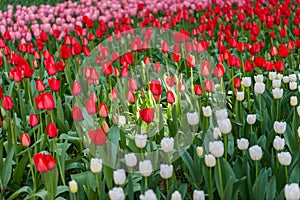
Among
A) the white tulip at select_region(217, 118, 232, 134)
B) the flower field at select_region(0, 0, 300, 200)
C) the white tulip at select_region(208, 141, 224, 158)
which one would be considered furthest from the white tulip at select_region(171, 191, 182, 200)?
the white tulip at select_region(217, 118, 232, 134)

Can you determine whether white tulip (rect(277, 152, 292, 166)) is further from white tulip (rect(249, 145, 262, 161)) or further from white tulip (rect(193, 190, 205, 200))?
white tulip (rect(193, 190, 205, 200))

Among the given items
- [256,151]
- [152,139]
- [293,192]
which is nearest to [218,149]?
[256,151]

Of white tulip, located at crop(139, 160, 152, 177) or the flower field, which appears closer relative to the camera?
white tulip, located at crop(139, 160, 152, 177)

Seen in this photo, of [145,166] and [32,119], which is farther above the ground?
[32,119]

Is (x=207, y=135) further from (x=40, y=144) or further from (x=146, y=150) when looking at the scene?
(x=40, y=144)

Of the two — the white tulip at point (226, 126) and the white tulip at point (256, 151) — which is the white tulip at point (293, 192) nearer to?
the white tulip at point (256, 151)

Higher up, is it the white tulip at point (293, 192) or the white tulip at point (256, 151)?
the white tulip at point (256, 151)

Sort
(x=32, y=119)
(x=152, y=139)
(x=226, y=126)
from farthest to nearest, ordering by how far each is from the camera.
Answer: (x=152, y=139), (x=32, y=119), (x=226, y=126)

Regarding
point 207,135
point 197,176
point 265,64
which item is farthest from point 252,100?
point 197,176

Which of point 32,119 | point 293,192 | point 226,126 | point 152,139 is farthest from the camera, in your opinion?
point 152,139

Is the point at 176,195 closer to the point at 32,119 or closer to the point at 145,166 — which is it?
the point at 145,166

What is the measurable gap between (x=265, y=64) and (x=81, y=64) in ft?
6.04

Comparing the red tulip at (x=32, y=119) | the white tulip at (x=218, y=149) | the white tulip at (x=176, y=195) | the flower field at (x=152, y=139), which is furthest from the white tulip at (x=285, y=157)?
the red tulip at (x=32, y=119)

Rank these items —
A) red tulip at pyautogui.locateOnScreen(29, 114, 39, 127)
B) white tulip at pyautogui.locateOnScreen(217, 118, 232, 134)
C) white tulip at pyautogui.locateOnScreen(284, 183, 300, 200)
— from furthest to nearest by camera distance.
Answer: red tulip at pyautogui.locateOnScreen(29, 114, 39, 127) → white tulip at pyautogui.locateOnScreen(217, 118, 232, 134) → white tulip at pyautogui.locateOnScreen(284, 183, 300, 200)
